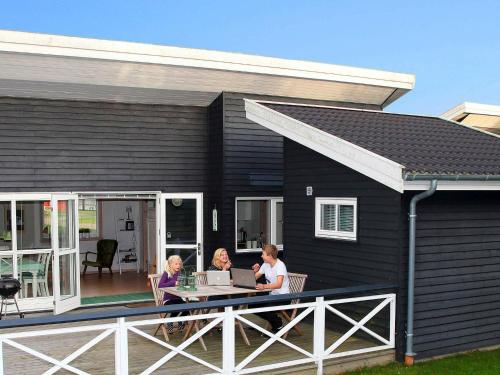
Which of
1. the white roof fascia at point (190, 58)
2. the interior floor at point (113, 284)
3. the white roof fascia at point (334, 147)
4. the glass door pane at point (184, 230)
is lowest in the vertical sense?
the interior floor at point (113, 284)

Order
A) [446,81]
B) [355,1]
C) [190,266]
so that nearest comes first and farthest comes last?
[190,266] → [355,1] → [446,81]

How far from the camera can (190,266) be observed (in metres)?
10.4

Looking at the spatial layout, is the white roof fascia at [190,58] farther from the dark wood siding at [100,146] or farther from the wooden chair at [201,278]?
the wooden chair at [201,278]

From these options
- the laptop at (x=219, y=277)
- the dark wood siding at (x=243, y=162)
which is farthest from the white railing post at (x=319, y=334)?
the dark wood siding at (x=243, y=162)

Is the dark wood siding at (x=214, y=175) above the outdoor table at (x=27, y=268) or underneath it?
above

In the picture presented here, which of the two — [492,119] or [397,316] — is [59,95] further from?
[492,119]

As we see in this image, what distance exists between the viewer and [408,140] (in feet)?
26.3

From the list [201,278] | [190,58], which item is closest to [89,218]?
[190,58]

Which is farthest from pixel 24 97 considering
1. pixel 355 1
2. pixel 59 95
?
pixel 355 1

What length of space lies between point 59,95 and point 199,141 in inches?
96.5

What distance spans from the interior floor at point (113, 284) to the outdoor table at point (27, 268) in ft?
4.94

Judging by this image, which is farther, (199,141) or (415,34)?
(415,34)

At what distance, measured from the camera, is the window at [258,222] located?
34.7 ft

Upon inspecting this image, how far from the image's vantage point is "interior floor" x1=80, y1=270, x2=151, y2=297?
1105 centimetres
